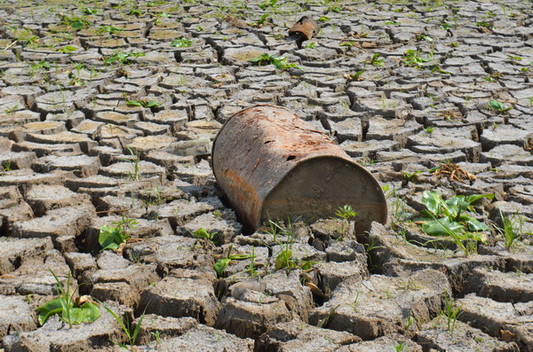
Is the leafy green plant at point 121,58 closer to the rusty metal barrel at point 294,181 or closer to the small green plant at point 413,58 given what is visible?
the small green plant at point 413,58

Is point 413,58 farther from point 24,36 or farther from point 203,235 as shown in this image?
point 203,235

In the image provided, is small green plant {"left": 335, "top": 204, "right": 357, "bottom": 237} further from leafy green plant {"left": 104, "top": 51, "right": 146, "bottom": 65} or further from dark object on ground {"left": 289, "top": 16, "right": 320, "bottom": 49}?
dark object on ground {"left": 289, "top": 16, "right": 320, "bottom": 49}

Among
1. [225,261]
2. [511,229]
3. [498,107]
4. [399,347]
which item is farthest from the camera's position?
[498,107]

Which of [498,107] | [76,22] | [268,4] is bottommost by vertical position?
[268,4]

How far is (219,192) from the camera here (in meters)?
4.15

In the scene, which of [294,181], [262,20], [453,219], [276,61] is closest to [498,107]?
[276,61]

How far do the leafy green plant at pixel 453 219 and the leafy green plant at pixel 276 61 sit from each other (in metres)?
2.95

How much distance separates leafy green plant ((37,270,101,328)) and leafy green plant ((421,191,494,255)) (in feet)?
4.83

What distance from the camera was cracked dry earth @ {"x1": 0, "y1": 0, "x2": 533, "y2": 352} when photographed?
2.89 metres

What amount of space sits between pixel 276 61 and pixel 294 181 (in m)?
3.44

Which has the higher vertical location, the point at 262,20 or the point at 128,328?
the point at 128,328

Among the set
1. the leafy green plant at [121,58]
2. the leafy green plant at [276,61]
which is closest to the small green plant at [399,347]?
the leafy green plant at [276,61]

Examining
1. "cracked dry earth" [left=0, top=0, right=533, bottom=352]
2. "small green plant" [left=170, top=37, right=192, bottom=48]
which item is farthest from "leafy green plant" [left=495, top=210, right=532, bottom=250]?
"small green plant" [left=170, top=37, right=192, bottom=48]

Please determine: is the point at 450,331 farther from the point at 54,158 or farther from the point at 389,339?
the point at 54,158
